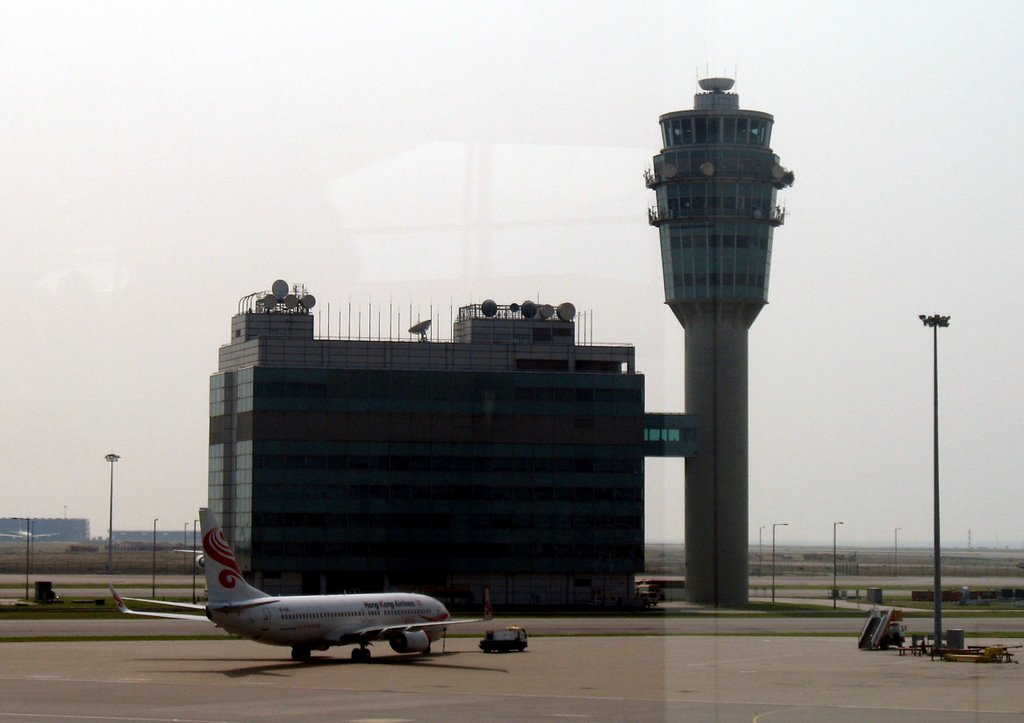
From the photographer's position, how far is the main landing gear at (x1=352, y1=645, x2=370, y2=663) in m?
72.5

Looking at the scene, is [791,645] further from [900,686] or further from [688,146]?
[688,146]

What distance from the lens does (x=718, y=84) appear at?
147 metres

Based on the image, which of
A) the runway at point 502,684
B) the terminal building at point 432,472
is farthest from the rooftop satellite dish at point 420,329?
the runway at point 502,684

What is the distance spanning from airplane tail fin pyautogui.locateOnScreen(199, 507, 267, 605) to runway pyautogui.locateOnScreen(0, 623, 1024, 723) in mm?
3261

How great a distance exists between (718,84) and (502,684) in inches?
3855

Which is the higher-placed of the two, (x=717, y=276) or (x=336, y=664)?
(x=717, y=276)

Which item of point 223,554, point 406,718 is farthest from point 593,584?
point 406,718

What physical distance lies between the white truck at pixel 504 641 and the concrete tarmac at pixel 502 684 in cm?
63

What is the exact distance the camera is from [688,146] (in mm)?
145250

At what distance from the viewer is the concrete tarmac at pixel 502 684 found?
163 feet

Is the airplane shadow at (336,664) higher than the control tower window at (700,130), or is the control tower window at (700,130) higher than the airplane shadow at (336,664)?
the control tower window at (700,130)

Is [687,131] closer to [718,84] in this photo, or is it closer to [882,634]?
[718,84]

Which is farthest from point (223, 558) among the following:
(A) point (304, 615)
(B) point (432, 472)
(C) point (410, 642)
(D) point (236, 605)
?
(B) point (432, 472)

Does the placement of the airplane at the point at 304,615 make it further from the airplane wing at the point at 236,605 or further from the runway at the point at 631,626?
the runway at the point at 631,626
